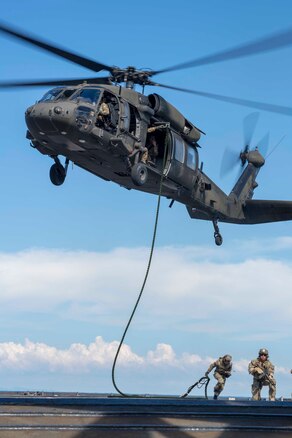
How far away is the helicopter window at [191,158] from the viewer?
23941 millimetres

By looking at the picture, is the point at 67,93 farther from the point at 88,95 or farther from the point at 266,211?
the point at 266,211

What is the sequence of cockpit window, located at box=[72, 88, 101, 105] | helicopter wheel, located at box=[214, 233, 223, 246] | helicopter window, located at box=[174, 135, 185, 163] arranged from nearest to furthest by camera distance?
cockpit window, located at box=[72, 88, 101, 105] < helicopter window, located at box=[174, 135, 185, 163] < helicopter wheel, located at box=[214, 233, 223, 246]

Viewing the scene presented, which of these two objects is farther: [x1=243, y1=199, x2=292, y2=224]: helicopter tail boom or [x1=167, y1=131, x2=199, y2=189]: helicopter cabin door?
[x1=243, y1=199, x2=292, y2=224]: helicopter tail boom

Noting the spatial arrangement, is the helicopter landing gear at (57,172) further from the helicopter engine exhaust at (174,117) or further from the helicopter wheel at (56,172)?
the helicopter engine exhaust at (174,117)

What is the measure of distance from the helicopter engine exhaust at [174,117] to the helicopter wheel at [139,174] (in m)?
2.27

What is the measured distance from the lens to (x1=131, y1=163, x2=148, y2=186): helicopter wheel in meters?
20.9

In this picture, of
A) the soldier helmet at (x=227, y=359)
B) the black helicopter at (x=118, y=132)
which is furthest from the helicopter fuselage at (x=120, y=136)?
the soldier helmet at (x=227, y=359)

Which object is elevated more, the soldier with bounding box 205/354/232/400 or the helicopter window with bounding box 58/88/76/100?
the helicopter window with bounding box 58/88/76/100

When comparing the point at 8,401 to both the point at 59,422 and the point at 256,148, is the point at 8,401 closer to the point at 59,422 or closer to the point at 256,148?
the point at 59,422

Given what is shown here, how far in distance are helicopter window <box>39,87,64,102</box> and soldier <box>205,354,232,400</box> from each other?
9.80 meters

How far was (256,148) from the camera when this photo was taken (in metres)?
31.7

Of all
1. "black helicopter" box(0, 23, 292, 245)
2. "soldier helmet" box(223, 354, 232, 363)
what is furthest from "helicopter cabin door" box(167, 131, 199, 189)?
"soldier helmet" box(223, 354, 232, 363)

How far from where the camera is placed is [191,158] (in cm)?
2417

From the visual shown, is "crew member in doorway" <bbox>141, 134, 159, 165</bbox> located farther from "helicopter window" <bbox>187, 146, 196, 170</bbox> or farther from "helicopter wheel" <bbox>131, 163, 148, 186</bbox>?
"helicopter window" <bbox>187, 146, 196, 170</bbox>
